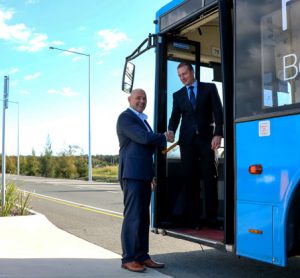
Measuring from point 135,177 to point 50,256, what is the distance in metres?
1.98

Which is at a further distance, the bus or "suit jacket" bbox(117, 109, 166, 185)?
"suit jacket" bbox(117, 109, 166, 185)

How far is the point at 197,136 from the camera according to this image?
5.91 metres

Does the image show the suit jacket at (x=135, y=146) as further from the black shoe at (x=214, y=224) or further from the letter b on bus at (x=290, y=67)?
the letter b on bus at (x=290, y=67)

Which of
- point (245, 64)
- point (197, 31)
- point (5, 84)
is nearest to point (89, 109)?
point (5, 84)

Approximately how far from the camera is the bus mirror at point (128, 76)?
20.2 feet

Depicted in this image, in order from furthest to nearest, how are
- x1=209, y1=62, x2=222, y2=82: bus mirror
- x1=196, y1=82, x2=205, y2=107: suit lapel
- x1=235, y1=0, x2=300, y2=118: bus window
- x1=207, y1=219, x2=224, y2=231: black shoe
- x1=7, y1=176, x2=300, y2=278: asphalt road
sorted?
1. x1=209, y1=62, x2=222, y2=82: bus mirror
2. x1=207, y1=219, x2=224, y2=231: black shoe
3. x1=196, y1=82, x2=205, y2=107: suit lapel
4. x1=7, y1=176, x2=300, y2=278: asphalt road
5. x1=235, y1=0, x2=300, y2=118: bus window

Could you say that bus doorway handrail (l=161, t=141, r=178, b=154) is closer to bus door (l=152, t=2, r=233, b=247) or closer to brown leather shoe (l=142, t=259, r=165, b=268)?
bus door (l=152, t=2, r=233, b=247)

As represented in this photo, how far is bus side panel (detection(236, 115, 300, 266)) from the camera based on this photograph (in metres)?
3.87

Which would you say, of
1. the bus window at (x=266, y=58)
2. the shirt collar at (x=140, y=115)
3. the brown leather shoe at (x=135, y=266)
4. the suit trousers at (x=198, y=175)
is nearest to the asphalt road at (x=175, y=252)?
the brown leather shoe at (x=135, y=266)

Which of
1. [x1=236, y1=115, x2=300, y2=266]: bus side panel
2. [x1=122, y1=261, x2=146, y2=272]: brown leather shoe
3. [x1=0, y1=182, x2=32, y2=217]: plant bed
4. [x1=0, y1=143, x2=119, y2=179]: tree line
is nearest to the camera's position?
[x1=236, y1=115, x2=300, y2=266]: bus side panel

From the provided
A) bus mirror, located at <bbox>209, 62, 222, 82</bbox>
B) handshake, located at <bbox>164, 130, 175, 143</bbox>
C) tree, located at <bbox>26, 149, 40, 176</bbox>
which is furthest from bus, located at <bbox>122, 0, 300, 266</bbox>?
tree, located at <bbox>26, 149, 40, 176</bbox>

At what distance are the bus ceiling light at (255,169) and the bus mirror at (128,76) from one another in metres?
2.38

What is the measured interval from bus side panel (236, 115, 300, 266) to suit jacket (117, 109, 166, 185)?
51.2 inches

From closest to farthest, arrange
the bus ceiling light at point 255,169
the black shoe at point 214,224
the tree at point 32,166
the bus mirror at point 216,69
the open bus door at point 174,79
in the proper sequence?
the bus ceiling light at point 255,169 < the open bus door at point 174,79 < the black shoe at point 214,224 < the bus mirror at point 216,69 < the tree at point 32,166
